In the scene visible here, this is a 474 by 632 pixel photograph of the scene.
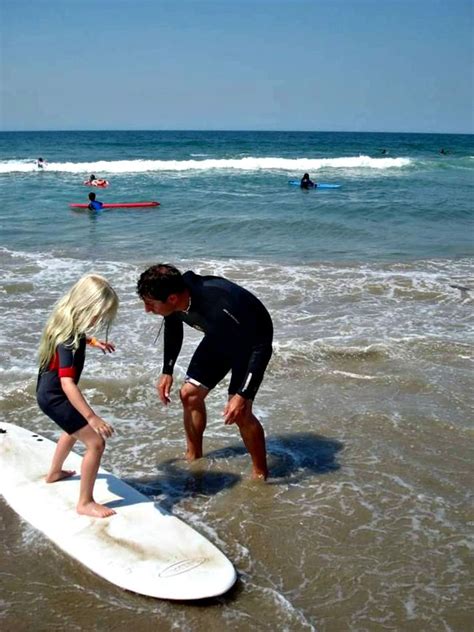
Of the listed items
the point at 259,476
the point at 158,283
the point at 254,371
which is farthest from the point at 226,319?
the point at 259,476

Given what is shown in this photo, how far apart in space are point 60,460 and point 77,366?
90 centimetres

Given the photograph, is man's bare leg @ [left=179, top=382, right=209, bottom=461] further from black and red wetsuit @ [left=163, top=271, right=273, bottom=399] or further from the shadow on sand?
black and red wetsuit @ [left=163, top=271, right=273, bottom=399]

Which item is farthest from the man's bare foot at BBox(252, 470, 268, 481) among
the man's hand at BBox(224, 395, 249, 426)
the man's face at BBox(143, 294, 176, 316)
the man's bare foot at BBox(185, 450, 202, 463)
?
the man's face at BBox(143, 294, 176, 316)

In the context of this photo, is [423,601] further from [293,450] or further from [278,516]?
[293,450]

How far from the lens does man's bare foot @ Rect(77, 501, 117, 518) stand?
14.3 ft

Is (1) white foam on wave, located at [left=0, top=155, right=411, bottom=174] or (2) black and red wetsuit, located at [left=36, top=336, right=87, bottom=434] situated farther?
(1) white foam on wave, located at [left=0, top=155, right=411, bottom=174]

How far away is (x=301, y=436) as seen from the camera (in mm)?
5984

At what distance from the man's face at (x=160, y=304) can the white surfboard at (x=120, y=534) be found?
127 centimetres

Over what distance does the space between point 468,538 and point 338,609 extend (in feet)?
3.84

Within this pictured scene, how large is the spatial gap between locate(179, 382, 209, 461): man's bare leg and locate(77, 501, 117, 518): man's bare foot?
103cm

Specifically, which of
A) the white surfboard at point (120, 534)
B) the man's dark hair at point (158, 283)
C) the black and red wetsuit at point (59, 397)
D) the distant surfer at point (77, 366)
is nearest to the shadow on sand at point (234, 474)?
the white surfboard at point (120, 534)

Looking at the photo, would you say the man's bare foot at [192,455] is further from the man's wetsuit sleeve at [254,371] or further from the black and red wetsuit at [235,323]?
the man's wetsuit sleeve at [254,371]

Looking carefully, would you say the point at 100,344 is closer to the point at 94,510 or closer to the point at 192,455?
the point at 94,510

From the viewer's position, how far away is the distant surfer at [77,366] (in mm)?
4051
